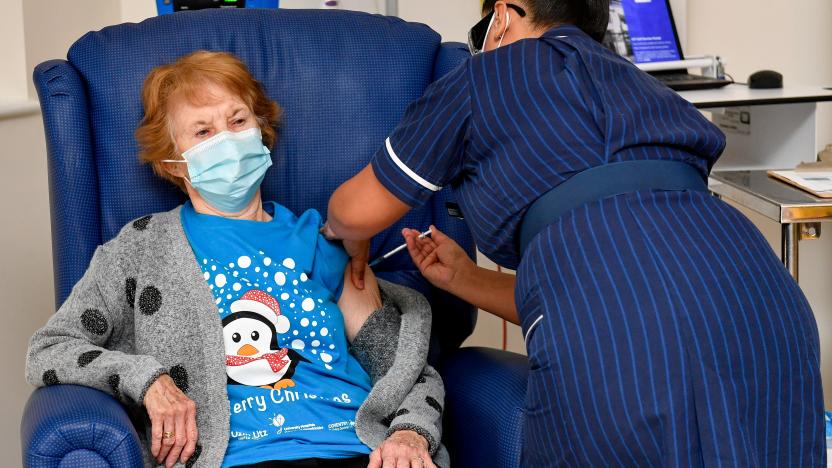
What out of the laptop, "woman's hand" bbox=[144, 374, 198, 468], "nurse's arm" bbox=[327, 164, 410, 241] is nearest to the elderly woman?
"woman's hand" bbox=[144, 374, 198, 468]

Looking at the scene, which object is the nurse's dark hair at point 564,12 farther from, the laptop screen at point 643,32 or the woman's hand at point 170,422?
the laptop screen at point 643,32

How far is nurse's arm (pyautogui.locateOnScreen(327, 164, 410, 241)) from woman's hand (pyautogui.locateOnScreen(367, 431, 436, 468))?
13.1 inches

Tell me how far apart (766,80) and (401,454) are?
1848 mm

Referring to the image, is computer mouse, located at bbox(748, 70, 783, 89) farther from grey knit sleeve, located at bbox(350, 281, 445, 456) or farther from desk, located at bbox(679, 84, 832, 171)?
grey knit sleeve, located at bbox(350, 281, 445, 456)

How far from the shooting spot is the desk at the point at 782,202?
77.5 inches

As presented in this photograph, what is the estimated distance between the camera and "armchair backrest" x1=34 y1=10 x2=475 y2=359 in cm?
182

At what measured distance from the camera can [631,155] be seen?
4.34 feet

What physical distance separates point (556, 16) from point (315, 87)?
0.62 meters

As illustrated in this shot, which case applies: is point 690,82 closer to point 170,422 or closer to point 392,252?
point 392,252

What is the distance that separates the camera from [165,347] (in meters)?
1.63

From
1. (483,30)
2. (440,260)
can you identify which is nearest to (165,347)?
(440,260)

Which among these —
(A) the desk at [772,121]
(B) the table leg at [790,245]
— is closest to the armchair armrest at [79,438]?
(B) the table leg at [790,245]

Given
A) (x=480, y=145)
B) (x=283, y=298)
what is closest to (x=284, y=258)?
(x=283, y=298)

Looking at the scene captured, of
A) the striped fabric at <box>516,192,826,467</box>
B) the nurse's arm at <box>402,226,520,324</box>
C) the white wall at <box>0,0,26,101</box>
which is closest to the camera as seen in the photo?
the striped fabric at <box>516,192,826,467</box>
